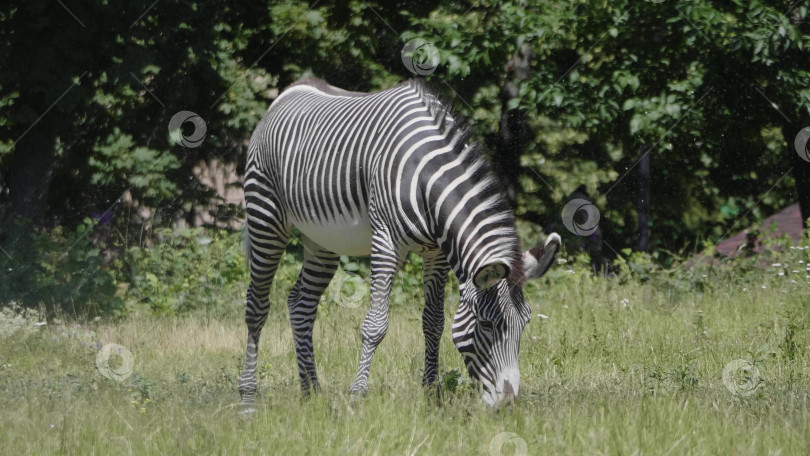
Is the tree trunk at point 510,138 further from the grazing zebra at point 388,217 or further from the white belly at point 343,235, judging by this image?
the white belly at point 343,235

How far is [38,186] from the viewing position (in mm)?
12234

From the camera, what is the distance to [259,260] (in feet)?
23.8

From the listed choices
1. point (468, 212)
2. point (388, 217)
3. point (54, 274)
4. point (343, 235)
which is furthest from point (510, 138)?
point (468, 212)

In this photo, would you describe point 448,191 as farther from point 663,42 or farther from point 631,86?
point 663,42

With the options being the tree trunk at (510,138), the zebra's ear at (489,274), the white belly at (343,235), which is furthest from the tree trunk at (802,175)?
the zebra's ear at (489,274)

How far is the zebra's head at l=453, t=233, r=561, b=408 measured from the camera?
15.6 ft

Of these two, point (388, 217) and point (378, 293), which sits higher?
point (388, 217)

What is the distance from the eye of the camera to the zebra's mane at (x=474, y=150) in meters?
4.91

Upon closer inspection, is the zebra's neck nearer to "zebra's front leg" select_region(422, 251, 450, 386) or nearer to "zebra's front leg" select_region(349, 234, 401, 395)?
"zebra's front leg" select_region(349, 234, 401, 395)

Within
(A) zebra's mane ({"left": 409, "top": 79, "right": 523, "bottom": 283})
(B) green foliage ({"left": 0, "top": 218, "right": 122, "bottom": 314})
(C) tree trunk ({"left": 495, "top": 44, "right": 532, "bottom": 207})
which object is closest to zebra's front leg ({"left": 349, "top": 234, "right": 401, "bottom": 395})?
(A) zebra's mane ({"left": 409, "top": 79, "right": 523, "bottom": 283})

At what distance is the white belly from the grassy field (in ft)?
3.07

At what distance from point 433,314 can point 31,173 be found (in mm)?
7846

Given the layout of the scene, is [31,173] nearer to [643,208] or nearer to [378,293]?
[378,293]

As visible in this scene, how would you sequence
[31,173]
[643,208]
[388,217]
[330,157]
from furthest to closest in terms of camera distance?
[643,208], [31,173], [330,157], [388,217]
